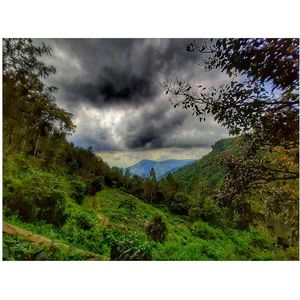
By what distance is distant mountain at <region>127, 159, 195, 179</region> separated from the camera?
5.66 meters

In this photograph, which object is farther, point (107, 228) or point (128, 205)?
point (128, 205)

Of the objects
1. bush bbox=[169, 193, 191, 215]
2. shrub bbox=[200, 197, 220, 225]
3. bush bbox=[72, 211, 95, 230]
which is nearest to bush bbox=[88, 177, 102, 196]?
bush bbox=[72, 211, 95, 230]

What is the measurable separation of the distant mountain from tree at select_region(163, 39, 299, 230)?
1.95ft

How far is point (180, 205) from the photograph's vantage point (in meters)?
5.74

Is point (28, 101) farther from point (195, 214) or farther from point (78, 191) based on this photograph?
point (195, 214)

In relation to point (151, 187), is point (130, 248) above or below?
below

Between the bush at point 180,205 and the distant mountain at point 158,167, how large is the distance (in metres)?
0.36

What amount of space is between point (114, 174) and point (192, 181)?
101cm

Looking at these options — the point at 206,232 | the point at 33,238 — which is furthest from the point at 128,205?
the point at 33,238

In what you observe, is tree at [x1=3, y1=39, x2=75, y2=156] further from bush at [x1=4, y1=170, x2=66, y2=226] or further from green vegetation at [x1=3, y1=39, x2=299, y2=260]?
bush at [x1=4, y1=170, x2=66, y2=226]

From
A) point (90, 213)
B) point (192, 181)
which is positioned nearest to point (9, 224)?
point (90, 213)

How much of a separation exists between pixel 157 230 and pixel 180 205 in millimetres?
446
